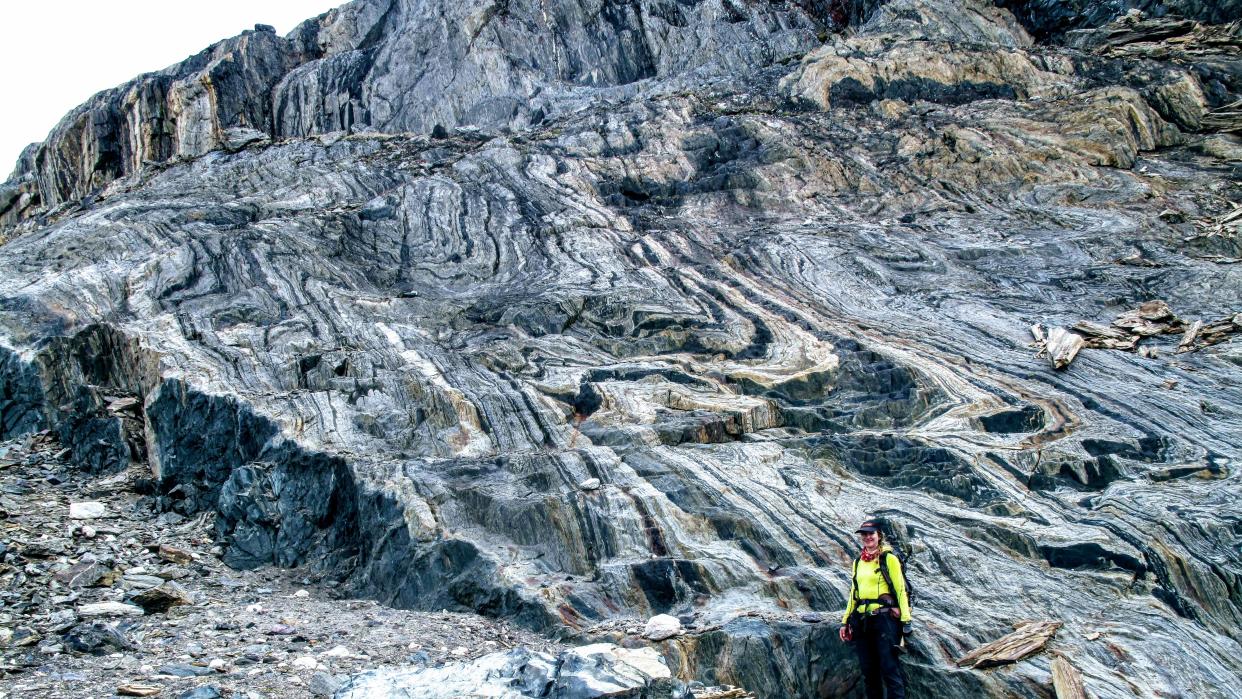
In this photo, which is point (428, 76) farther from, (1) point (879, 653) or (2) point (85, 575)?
(1) point (879, 653)

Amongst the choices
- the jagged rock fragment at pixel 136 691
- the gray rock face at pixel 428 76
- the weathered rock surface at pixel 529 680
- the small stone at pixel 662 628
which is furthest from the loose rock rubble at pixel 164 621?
the gray rock face at pixel 428 76

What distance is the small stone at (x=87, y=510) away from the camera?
1171 centimetres

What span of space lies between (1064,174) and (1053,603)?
614 inches

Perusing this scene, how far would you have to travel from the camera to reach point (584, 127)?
2469 cm

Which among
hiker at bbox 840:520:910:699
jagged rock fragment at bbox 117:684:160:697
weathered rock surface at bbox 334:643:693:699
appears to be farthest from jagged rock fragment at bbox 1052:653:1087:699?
jagged rock fragment at bbox 117:684:160:697

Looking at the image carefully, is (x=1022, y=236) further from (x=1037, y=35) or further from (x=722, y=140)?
(x=1037, y=35)

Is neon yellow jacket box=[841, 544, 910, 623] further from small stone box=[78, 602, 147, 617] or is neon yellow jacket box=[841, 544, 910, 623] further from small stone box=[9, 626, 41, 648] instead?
small stone box=[9, 626, 41, 648]

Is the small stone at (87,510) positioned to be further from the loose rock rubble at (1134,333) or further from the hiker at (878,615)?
the loose rock rubble at (1134,333)

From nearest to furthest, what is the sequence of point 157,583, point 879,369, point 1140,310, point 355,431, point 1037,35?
point 157,583 → point 355,431 → point 879,369 → point 1140,310 → point 1037,35

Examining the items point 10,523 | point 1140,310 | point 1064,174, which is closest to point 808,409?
point 1140,310

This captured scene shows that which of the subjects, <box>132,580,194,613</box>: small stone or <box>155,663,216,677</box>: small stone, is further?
<box>132,580,194,613</box>: small stone

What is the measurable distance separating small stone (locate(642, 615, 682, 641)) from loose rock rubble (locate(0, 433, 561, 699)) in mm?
957

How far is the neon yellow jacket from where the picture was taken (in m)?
7.73

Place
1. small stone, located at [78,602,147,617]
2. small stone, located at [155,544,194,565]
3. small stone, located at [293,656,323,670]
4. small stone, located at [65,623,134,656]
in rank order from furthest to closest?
small stone, located at [155,544,194,565] → small stone, located at [78,602,147,617] → small stone, located at [65,623,134,656] → small stone, located at [293,656,323,670]
